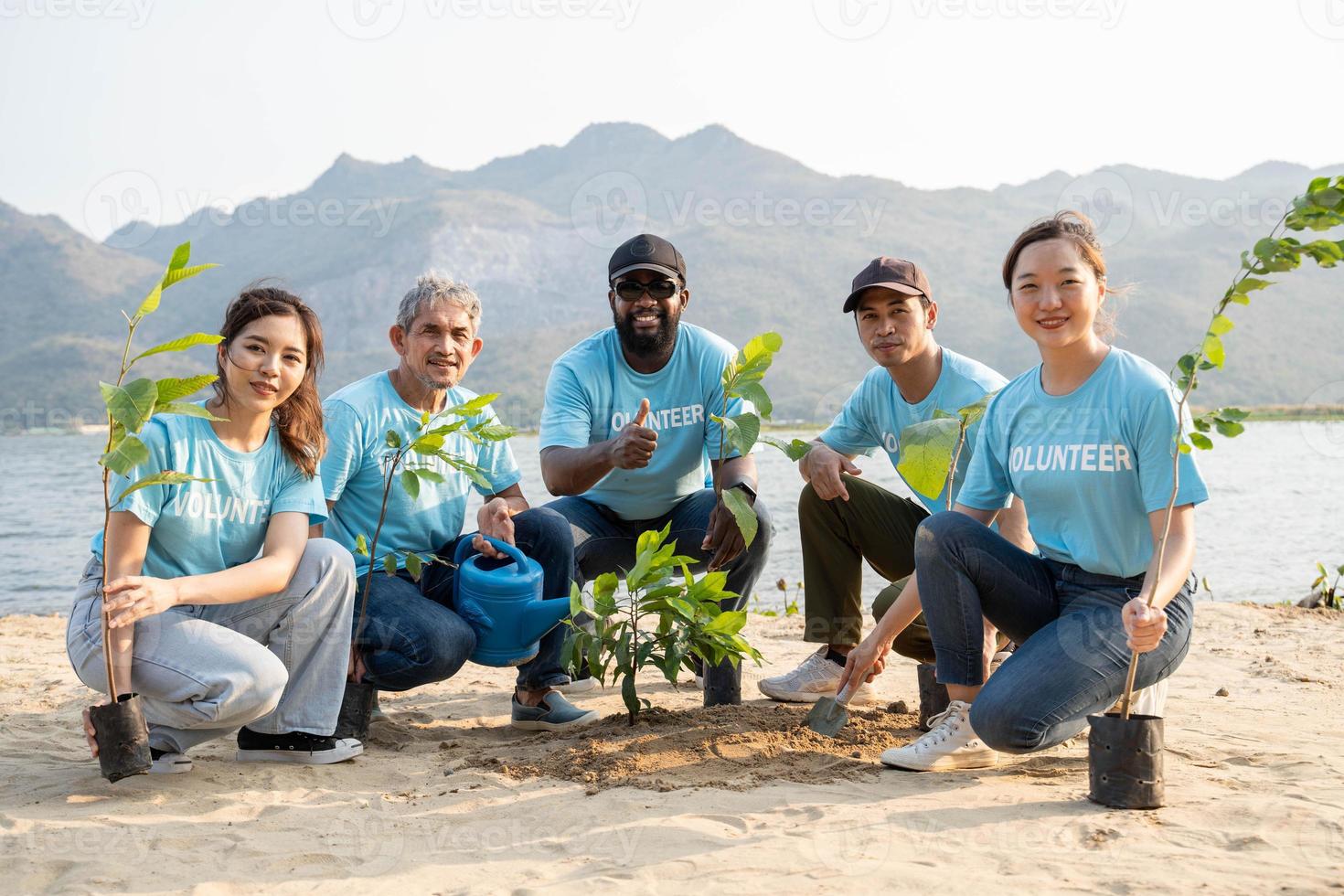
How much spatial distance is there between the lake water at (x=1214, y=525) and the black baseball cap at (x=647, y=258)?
4.29 m

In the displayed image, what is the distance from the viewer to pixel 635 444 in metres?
3.64

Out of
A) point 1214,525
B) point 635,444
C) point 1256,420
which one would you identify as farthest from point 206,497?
point 1256,420

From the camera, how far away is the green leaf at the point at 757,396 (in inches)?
141

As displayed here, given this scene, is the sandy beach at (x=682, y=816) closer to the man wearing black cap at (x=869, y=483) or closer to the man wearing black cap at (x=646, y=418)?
the man wearing black cap at (x=869, y=483)

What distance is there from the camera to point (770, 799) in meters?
2.78

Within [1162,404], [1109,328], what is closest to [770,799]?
[1162,404]

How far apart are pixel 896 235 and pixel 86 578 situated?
452 feet

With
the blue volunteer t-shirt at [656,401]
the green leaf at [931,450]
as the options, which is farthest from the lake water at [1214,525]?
the green leaf at [931,450]

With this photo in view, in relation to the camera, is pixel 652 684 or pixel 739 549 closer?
pixel 739 549

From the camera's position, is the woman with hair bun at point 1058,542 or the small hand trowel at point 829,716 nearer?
the woman with hair bun at point 1058,542

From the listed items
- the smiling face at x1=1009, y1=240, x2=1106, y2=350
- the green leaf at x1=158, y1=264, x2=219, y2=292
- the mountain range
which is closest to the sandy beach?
the smiling face at x1=1009, y1=240, x2=1106, y2=350

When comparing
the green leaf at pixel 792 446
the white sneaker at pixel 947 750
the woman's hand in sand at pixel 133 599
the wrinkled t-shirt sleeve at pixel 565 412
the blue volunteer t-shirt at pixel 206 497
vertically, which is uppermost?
the wrinkled t-shirt sleeve at pixel 565 412

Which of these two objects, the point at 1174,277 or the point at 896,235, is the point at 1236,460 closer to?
the point at 1174,277

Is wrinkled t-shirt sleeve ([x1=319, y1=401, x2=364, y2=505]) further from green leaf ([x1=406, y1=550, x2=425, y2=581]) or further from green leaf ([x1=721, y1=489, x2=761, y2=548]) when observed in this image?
green leaf ([x1=721, y1=489, x2=761, y2=548])
